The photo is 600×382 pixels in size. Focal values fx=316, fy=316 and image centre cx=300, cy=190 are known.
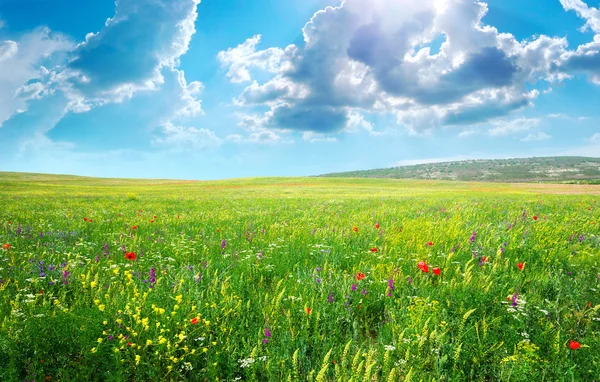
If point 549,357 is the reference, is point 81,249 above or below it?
above

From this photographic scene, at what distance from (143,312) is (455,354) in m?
2.89

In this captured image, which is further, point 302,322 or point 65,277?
point 65,277

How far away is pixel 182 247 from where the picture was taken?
19.7 ft

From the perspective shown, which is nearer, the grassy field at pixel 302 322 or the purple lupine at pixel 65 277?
the grassy field at pixel 302 322

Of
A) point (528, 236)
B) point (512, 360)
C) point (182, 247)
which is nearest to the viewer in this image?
point (512, 360)

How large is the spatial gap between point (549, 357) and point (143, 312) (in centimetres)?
369

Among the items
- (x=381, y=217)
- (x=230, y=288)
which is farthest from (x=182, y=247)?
(x=381, y=217)

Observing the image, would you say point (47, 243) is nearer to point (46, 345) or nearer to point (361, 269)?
point (46, 345)

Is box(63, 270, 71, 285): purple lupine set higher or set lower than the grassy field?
higher

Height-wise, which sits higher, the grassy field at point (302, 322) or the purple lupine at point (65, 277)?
the purple lupine at point (65, 277)

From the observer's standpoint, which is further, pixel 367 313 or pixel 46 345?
pixel 367 313

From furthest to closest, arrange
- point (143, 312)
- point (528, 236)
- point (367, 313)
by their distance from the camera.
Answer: point (528, 236) → point (367, 313) → point (143, 312)

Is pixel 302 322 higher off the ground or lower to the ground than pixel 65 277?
lower

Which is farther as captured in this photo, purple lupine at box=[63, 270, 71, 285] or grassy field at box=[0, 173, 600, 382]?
purple lupine at box=[63, 270, 71, 285]
